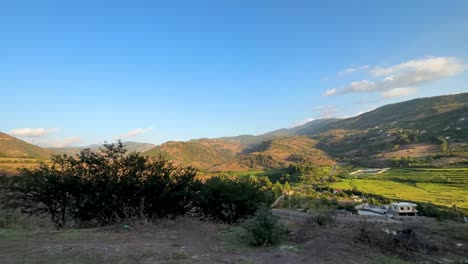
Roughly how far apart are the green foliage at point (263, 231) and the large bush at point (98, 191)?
459cm

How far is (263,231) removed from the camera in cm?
713

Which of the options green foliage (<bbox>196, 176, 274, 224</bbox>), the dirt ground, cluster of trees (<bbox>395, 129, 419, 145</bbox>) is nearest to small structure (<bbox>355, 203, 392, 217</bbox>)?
green foliage (<bbox>196, 176, 274, 224</bbox>)

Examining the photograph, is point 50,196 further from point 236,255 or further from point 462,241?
point 462,241

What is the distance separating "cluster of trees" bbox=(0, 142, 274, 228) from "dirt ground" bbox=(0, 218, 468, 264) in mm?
1908

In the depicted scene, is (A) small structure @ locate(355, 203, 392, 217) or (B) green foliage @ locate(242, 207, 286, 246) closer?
(B) green foliage @ locate(242, 207, 286, 246)

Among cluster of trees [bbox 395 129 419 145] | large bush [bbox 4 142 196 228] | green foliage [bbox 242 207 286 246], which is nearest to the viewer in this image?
green foliage [bbox 242 207 286 246]

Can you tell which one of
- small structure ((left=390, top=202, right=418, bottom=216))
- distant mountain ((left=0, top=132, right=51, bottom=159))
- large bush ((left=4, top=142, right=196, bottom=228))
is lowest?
small structure ((left=390, top=202, right=418, bottom=216))

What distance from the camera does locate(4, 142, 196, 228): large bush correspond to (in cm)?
1048

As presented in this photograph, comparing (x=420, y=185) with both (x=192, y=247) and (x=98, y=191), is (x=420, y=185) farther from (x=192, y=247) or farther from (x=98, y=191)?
(x=192, y=247)

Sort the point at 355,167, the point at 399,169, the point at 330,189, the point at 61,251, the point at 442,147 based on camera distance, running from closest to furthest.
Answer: the point at 61,251 < the point at 330,189 < the point at 399,169 < the point at 442,147 < the point at 355,167

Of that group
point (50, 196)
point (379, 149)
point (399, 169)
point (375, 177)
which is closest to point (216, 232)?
point (50, 196)

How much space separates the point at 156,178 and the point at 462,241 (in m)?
10.0

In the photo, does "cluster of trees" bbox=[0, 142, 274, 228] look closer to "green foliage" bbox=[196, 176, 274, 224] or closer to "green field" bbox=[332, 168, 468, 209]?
"green foliage" bbox=[196, 176, 274, 224]

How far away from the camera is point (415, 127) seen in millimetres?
167625
